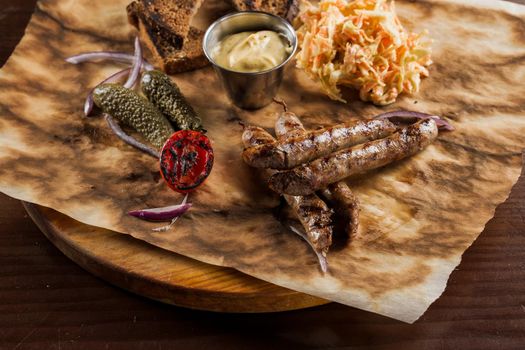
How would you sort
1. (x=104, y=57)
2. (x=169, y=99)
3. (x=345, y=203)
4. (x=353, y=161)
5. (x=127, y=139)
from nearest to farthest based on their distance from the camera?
(x=345, y=203)
(x=353, y=161)
(x=127, y=139)
(x=169, y=99)
(x=104, y=57)

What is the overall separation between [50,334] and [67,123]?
154 cm

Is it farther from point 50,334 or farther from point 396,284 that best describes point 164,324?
point 396,284

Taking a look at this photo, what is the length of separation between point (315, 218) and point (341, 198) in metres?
0.23

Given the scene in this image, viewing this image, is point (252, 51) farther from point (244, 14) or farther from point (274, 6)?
point (274, 6)

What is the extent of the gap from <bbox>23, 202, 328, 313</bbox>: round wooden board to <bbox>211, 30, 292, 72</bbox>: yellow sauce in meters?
1.46

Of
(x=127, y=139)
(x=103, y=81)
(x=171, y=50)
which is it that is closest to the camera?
(x=127, y=139)

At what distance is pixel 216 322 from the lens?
9.97 ft

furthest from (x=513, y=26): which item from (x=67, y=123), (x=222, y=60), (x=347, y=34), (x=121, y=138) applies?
(x=67, y=123)

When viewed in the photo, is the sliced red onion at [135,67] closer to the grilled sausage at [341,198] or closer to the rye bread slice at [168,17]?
the rye bread slice at [168,17]

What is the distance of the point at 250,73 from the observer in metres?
3.78

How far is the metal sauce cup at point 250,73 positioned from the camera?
3846 millimetres

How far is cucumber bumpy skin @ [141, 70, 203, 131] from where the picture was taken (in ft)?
12.6

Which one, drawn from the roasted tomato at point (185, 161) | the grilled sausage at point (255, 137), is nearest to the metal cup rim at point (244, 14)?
the grilled sausage at point (255, 137)

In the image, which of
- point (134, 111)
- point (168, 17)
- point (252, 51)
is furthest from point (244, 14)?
point (134, 111)
